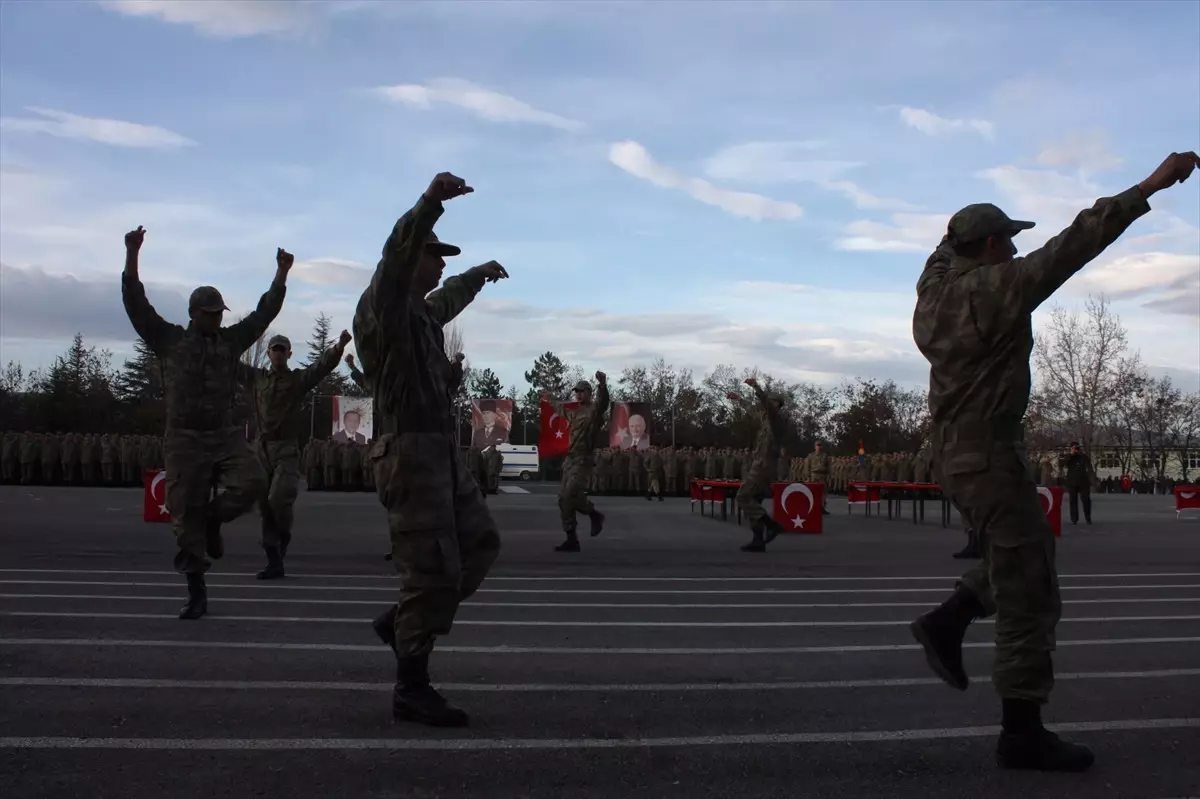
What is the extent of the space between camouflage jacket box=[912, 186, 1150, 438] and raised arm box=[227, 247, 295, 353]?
5.23 m

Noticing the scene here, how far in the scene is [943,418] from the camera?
14.9 ft

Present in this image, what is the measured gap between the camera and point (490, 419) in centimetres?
4528

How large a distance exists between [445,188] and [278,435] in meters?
7.58

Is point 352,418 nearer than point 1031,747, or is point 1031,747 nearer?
point 1031,747

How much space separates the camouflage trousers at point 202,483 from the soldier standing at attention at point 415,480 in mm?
3312

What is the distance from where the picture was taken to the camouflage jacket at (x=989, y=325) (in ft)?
13.4

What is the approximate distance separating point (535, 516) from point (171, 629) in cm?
1547

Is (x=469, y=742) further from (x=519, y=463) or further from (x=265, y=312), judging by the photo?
(x=519, y=463)

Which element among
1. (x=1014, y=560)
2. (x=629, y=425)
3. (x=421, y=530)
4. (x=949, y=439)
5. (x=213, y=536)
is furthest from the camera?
(x=629, y=425)

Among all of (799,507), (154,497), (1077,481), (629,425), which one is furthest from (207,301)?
(629,425)

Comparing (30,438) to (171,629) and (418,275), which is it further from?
(418,275)

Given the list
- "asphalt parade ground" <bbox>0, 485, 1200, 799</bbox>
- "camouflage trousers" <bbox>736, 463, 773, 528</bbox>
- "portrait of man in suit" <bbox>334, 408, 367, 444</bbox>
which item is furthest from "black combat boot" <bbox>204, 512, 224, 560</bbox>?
"portrait of man in suit" <bbox>334, 408, 367, 444</bbox>

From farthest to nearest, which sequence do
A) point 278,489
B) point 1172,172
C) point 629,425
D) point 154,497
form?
point 629,425
point 154,497
point 278,489
point 1172,172

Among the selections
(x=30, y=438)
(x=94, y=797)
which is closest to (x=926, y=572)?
(x=94, y=797)
